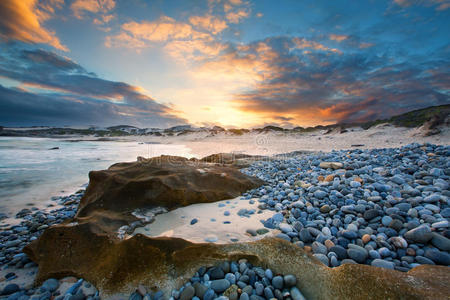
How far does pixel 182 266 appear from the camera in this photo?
1698 mm

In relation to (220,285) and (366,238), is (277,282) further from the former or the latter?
(366,238)

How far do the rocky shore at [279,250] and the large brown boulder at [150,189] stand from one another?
33 mm

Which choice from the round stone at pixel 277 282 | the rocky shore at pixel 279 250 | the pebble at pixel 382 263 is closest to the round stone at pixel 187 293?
the rocky shore at pixel 279 250

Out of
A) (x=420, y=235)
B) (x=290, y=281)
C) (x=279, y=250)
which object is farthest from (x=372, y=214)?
(x=290, y=281)

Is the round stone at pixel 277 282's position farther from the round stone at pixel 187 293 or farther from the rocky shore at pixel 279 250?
the round stone at pixel 187 293

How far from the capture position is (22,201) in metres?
4.74

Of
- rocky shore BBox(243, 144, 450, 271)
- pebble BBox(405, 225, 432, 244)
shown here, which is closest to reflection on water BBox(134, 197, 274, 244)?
rocky shore BBox(243, 144, 450, 271)

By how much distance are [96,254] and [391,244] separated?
3026mm

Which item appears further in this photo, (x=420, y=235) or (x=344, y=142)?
(x=344, y=142)

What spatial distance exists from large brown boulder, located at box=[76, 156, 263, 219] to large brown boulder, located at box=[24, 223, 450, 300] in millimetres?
735

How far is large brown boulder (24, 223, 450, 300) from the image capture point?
1.28 m

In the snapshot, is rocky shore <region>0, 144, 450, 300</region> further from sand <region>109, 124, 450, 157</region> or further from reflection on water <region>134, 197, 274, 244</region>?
sand <region>109, 124, 450, 157</region>

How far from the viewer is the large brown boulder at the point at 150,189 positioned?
9.95ft

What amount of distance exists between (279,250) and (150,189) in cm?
240
